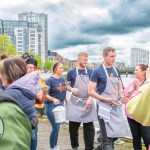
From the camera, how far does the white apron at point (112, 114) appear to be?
15.4 ft

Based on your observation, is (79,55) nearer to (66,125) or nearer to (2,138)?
(66,125)

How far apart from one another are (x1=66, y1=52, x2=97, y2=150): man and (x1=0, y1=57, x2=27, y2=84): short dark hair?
3.05 m

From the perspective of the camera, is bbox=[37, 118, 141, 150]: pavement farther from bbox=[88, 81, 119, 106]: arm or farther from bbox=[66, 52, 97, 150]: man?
bbox=[88, 81, 119, 106]: arm

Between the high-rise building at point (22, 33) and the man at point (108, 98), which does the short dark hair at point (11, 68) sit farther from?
the high-rise building at point (22, 33)

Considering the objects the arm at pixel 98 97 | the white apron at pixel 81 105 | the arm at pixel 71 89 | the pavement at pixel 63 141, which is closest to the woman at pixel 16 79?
the arm at pixel 98 97

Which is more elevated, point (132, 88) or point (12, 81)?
point (12, 81)

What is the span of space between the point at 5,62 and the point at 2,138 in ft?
4.75

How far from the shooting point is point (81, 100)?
18.5 ft

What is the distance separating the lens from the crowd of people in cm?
245

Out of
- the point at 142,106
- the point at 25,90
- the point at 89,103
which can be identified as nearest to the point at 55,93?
the point at 89,103

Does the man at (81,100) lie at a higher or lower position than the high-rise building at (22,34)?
lower

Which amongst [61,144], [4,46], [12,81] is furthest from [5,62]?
[4,46]

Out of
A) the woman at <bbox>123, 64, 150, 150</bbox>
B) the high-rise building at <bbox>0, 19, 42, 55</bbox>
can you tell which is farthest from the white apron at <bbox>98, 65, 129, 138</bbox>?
the high-rise building at <bbox>0, 19, 42, 55</bbox>

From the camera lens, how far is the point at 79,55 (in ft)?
18.4
